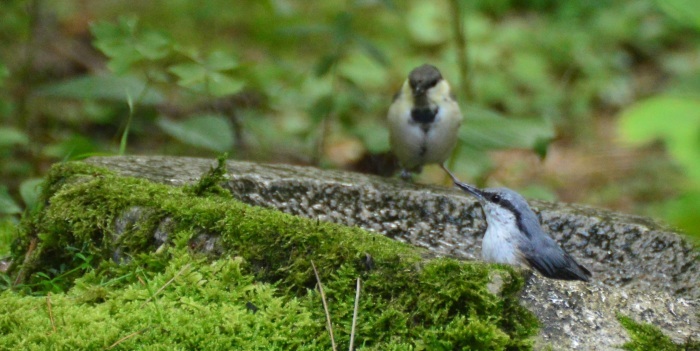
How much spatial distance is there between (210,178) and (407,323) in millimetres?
1126

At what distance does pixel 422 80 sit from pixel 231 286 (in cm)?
281

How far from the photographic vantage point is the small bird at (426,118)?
521 centimetres

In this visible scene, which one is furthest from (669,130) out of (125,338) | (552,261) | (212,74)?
(212,74)

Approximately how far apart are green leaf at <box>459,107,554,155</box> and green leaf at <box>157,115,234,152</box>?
1.67 metres

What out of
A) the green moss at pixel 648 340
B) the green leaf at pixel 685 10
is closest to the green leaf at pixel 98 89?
the green moss at pixel 648 340

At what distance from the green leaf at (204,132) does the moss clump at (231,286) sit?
2.42m

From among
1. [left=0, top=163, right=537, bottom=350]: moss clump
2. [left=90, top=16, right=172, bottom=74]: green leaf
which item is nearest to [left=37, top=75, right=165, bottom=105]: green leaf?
[left=90, top=16, right=172, bottom=74]: green leaf

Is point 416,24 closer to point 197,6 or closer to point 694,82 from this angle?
point 197,6

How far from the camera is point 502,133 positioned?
517 centimetres

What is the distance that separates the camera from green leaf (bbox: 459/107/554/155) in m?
5.03

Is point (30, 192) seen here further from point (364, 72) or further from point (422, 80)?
point (364, 72)

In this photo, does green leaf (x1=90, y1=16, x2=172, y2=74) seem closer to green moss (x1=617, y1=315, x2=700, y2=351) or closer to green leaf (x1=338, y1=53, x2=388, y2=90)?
green moss (x1=617, y1=315, x2=700, y2=351)

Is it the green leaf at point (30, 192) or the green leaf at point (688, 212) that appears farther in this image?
the green leaf at point (30, 192)

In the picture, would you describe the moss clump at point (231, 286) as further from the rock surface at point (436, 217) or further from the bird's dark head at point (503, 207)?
the bird's dark head at point (503, 207)
